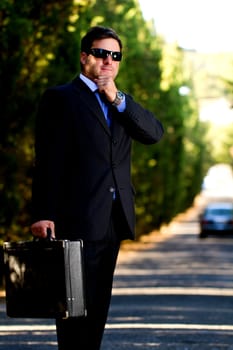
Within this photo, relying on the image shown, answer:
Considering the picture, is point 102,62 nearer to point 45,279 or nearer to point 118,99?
point 118,99

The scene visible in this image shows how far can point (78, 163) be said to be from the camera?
6.18 metres

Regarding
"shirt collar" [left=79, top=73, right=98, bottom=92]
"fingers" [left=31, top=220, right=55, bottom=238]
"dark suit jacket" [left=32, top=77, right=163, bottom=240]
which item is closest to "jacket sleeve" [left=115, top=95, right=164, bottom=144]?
"dark suit jacket" [left=32, top=77, right=163, bottom=240]

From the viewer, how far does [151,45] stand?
133 ft

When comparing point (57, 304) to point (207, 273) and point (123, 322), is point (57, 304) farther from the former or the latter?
point (207, 273)

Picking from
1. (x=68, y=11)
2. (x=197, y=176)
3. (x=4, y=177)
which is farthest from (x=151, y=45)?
(x=197, y=176)

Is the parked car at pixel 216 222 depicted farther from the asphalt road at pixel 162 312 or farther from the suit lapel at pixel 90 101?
the suit lapel at pixel 90 101

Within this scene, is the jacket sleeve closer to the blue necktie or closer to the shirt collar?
the blue necktie

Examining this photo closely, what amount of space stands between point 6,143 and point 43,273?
1148 cm

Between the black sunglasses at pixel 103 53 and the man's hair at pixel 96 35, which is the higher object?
the man's hair at pixel 96 35

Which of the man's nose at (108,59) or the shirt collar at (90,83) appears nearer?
the man's nose at (108,59)

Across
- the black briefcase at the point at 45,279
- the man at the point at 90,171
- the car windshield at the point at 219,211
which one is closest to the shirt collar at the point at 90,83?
the man at the point at 90,171

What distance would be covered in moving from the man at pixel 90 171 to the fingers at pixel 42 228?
1.1 inches

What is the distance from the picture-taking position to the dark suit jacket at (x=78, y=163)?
612 centimetres

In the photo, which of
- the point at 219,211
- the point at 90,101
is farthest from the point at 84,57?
the point at 219,211
